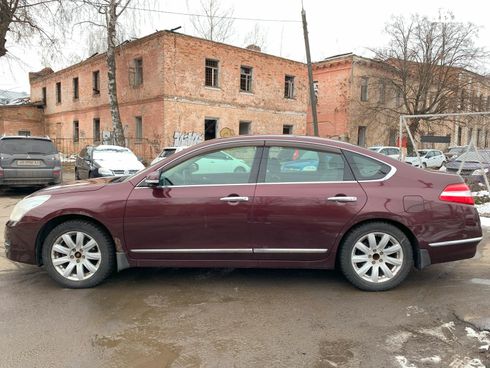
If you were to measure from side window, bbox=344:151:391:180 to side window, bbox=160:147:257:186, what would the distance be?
40.0 inches

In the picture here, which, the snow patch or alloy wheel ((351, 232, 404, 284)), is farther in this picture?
alloy wheel ((351, 232, 404, 284))

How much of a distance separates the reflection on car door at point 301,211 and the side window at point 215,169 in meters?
0.20

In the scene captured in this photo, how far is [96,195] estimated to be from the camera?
4.26m

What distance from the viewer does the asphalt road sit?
121 inches

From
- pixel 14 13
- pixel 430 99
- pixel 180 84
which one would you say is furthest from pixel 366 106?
pixel 14 13

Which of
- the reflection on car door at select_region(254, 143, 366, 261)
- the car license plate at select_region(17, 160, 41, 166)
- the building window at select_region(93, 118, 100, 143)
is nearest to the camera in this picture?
the reflection on car door at select_region(254, 143, 366, 261)

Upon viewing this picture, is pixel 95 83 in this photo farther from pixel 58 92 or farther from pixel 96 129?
pixel 58 92

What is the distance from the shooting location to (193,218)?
164 inches

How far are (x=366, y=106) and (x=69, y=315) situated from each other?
3144 centimetres

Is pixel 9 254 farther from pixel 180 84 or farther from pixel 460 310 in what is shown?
pixel 180 84

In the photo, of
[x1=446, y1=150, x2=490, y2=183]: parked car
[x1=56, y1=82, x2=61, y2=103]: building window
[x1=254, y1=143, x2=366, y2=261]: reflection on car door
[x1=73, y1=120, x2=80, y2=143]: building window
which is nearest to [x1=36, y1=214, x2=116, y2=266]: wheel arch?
[x1=254, y1=143, x2=366, y2=261]: reflection on car door

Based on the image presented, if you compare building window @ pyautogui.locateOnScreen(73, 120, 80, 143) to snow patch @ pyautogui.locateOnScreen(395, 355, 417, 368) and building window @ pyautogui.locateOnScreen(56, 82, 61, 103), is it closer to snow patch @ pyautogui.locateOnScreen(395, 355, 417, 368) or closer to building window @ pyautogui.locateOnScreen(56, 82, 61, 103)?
building window @ pyautogui.locateOnScreen(56, 82, 61, 103)

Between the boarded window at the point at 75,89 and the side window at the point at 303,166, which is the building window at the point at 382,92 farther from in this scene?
the side window at the point at 303,166

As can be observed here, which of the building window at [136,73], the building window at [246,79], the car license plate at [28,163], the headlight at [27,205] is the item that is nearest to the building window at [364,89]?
the building window at [246,79]
